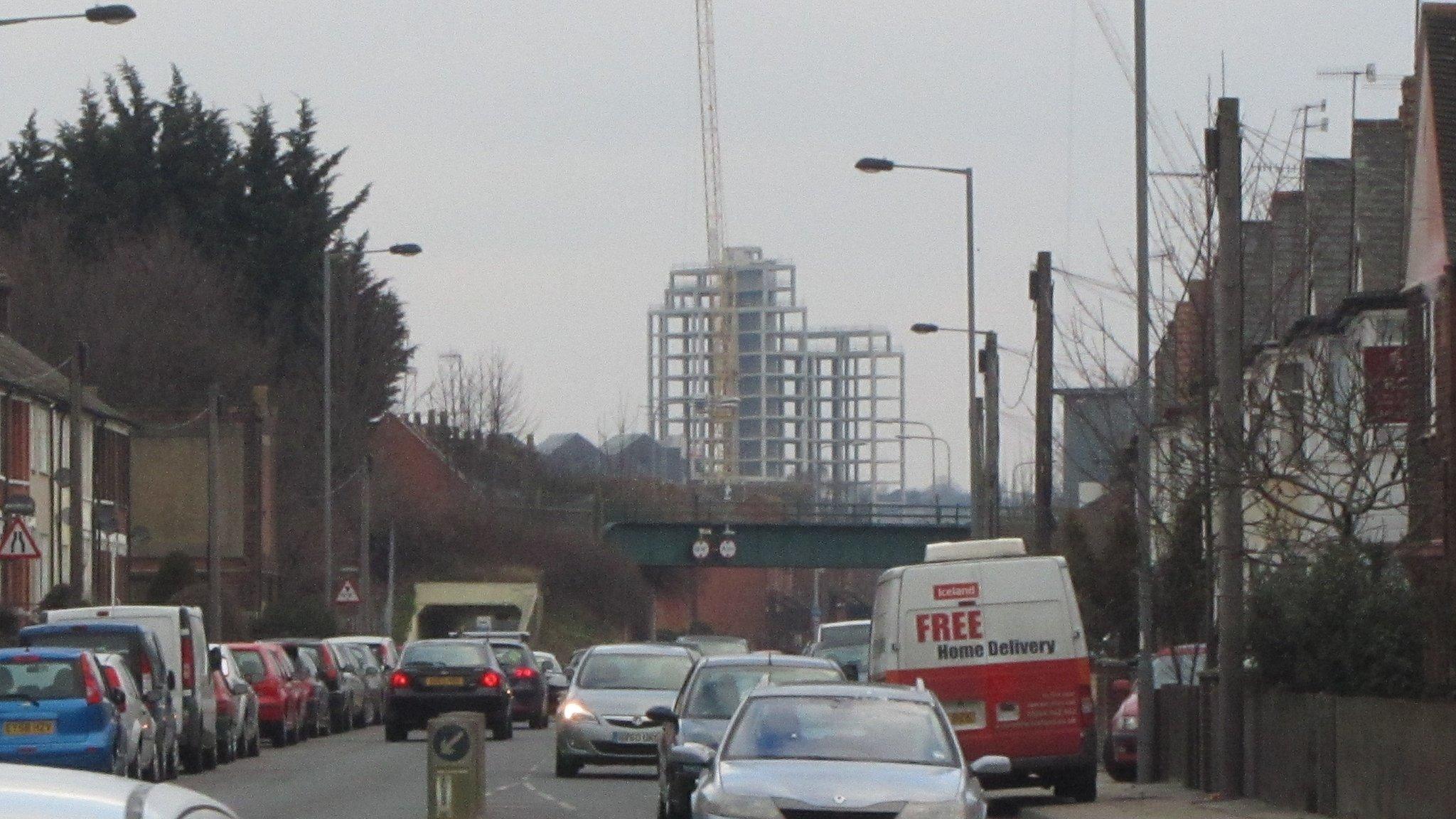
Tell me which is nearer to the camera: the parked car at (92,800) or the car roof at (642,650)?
the parked car at (92,800)

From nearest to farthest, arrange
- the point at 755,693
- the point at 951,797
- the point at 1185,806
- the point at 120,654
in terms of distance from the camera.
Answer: the point at 951,797, the point at 755,693, the point at 1185,806, the point at 120,654

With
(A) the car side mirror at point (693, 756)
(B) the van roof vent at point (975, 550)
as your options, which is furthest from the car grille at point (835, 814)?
(B) the van roof vent at point (975, 550)

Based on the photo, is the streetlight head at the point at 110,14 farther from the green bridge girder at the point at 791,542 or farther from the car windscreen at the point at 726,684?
the green bridge girder at the point at 791,542

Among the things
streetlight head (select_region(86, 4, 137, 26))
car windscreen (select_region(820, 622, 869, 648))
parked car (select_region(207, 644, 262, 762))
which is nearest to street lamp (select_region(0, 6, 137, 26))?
streetlight head (select_region(86, 4, 137, 26))

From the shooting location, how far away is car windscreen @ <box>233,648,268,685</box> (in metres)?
38.5

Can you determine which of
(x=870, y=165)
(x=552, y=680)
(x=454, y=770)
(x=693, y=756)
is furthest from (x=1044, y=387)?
(x=693, y=756)

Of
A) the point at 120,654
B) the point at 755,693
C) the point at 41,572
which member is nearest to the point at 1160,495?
the point at 120,654

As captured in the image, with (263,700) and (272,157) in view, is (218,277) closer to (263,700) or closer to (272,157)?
(272,157)

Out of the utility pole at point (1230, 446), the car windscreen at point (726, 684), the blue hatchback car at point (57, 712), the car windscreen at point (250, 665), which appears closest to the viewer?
the utility pole at point (1230, 446)

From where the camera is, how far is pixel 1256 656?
22.9 meters

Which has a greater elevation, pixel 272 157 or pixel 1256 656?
pixel 272 157

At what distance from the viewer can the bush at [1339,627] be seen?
19.8 m

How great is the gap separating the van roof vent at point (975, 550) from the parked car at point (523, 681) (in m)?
20.5

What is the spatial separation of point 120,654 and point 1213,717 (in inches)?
479
